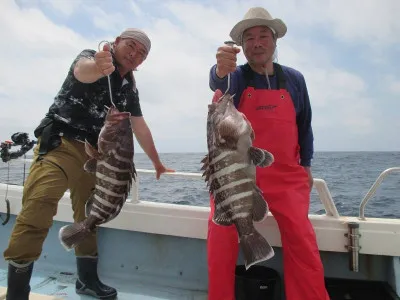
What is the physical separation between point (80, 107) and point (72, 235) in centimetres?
131

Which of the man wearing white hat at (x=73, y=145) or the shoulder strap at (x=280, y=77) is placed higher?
the shoulder strap at (x=280, y=77)

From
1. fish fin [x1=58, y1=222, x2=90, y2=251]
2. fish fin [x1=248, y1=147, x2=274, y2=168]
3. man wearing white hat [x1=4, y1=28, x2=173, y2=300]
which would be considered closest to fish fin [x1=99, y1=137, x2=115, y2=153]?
man wearing white hat [x1=4, y1=28, x2=173, y2=300]

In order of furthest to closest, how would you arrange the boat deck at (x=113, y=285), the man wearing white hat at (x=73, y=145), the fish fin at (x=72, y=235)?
1. the boat deck at (x=113, y=285)
2. the man wearing white hat at (x=73, y=145)
3. the fish fin at (x=72, y=235)

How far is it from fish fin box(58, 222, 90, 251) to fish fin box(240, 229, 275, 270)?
49.9 inches

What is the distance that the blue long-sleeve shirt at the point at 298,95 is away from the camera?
139 inches

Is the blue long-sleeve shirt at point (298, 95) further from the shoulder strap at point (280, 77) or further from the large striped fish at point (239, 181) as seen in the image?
the large striped fish at point (239, 181)

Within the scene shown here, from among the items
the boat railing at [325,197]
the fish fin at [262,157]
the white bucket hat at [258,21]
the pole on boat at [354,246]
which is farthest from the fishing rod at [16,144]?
the pole on boat at [354,246]

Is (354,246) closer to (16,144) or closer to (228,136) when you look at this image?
(228,136)

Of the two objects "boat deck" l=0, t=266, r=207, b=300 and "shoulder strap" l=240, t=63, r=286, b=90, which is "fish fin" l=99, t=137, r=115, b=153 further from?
"boat deck" l=0, t=266, r=207, b=300

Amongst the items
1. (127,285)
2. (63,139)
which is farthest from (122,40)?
(127,285)

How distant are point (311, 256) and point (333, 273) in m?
1.14

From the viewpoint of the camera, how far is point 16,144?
181 inches

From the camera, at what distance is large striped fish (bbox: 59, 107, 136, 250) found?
2.89 metres

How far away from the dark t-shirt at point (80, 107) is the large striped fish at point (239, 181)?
151cm
